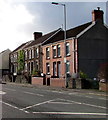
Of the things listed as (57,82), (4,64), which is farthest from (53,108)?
(4,64)

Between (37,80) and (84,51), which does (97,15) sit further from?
(37,80)

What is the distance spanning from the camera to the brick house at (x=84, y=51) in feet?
113

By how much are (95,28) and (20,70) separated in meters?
22.5

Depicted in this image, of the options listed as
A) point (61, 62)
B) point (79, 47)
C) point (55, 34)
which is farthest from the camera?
point (55, 34)

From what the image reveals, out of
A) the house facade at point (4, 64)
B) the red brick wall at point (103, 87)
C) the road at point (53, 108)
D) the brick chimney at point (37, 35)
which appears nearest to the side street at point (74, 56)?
the red brick wall at point (103, 87)

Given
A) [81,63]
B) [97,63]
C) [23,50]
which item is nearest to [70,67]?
[81,63]

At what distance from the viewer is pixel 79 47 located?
34.5 metres

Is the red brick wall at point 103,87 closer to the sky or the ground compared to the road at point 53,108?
closer to the sky

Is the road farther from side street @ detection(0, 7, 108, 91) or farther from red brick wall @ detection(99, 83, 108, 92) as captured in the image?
side street @ detection(0, 7, 108, 91)

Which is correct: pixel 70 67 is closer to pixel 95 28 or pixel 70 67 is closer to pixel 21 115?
pixel 95 28

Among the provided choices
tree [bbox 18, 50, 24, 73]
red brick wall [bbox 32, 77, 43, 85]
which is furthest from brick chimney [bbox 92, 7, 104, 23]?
tree [bbox 18, 50, 24, 73]

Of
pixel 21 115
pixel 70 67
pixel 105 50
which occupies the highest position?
pixel 105 50

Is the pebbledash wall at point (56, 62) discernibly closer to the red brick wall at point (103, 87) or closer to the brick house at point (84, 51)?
the brick house at point (84, 51)

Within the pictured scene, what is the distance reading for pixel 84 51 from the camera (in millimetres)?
34938
